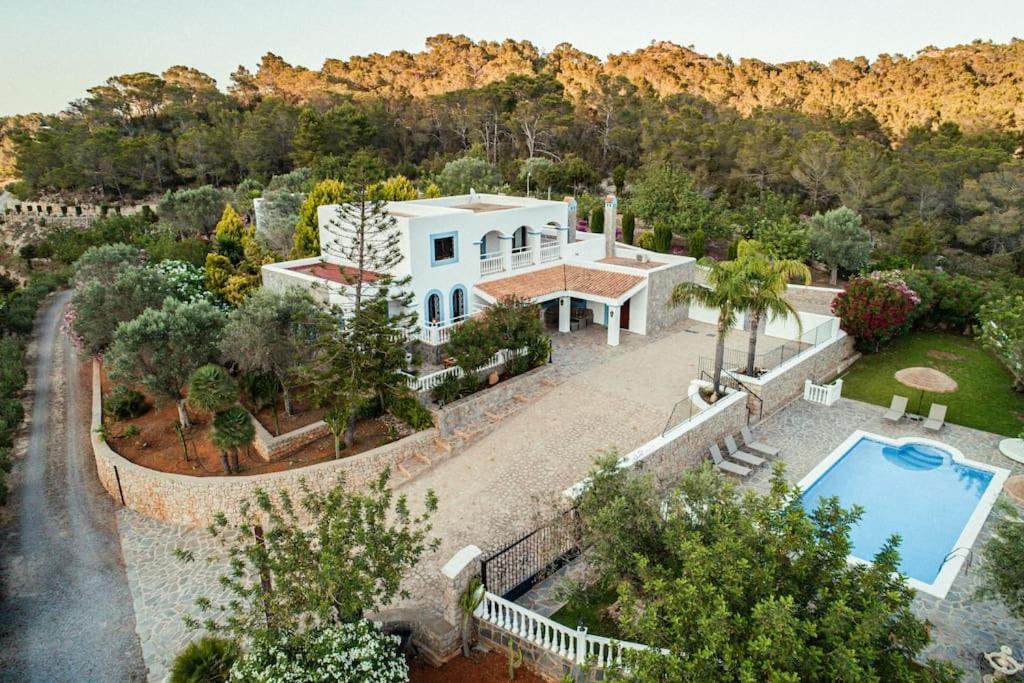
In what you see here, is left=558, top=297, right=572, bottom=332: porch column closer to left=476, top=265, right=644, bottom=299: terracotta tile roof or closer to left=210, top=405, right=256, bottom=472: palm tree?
left=476, top=265, right=644, bottom=299: terracotta tile roof

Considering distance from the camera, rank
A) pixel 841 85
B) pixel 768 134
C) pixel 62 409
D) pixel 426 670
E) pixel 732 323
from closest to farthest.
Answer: pixel 426 670 → pixel 732 323 → pixel 62 409 → pixel 768 134 → pixel 841 85

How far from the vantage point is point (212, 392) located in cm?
1598

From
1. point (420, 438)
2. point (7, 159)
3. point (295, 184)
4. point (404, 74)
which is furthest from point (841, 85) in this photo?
point (7, 159)

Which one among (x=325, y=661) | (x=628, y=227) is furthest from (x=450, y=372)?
(x=628, y=227)

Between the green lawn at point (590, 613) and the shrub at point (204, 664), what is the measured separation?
17.8 ft

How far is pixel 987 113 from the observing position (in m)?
46.8

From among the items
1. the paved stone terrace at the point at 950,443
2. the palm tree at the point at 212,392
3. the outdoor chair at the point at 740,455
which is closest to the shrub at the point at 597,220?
the paved stone terrace at the point at 950,443

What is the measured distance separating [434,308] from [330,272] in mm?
4353

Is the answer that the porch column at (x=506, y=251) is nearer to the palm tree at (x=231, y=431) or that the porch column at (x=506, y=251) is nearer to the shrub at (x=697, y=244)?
the palm tree at (x=231, y=431)

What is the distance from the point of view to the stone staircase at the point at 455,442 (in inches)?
636

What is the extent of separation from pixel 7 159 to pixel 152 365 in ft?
318

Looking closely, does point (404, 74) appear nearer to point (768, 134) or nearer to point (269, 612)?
point (768, 134)

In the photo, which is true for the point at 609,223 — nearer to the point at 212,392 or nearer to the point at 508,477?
the point at 508,477

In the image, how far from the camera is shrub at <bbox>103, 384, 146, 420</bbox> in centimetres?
1997
